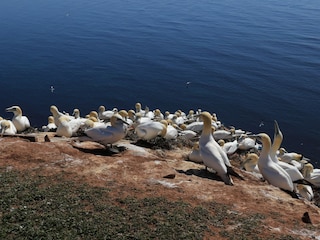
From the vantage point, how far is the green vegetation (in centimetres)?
729

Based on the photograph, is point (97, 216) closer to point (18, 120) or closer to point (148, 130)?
point (148, 130)

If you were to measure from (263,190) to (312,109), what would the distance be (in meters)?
21.1

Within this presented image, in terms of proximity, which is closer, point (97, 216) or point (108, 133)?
point (97, 216)

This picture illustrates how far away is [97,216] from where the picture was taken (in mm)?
7758

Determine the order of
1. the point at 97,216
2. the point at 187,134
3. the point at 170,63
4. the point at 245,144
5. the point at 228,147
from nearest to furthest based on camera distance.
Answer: the point at 97,216
the point at 228,147
the point at 187,134
the point at 245,144
the point at 170,63

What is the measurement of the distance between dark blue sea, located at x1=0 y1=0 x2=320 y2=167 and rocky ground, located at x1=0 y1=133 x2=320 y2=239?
14.5m

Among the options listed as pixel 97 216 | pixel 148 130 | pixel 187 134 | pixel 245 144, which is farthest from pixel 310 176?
pixel 97 216

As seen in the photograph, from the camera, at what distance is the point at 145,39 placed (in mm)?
47156

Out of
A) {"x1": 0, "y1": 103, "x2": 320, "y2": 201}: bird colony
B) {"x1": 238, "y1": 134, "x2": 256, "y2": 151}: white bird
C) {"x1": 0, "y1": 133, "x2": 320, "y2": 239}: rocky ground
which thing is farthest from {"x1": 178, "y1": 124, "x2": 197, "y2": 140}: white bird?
{"x1": 0, "y1": 133, "x2": 320, "y2": 239}: rocky ground

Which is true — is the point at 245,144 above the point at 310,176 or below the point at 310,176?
above

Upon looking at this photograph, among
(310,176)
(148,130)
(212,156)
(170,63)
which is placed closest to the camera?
(212,156)

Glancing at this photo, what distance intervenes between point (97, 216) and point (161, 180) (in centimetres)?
254

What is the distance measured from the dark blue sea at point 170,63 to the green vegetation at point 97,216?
1703 centimetres

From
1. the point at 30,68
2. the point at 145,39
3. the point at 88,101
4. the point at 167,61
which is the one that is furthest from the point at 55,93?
the point at 145,39
